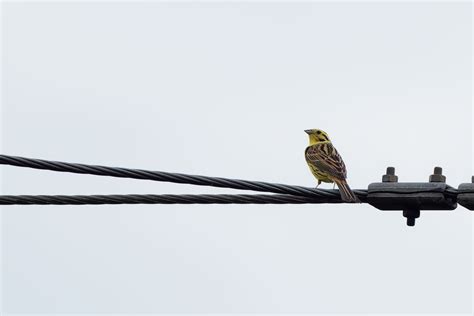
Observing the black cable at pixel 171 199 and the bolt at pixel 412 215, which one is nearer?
the bolt at pixel 412 215

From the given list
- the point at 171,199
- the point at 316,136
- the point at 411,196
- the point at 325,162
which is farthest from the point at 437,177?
the point at 316,136

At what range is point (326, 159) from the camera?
1394 cm

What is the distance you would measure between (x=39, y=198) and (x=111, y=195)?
551 mm

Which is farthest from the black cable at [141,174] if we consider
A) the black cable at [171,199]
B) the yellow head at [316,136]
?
the yellow head at [316,136]

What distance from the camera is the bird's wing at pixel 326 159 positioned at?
1336cm

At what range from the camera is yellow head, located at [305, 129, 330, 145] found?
1553cm

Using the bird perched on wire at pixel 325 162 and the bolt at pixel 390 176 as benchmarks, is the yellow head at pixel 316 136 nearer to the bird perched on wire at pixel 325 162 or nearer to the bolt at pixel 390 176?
the bird perched on wire at pixel 325 162

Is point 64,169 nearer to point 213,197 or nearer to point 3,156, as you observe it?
point 3,156

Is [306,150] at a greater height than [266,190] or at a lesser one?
greater

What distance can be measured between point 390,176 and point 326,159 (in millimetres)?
4465

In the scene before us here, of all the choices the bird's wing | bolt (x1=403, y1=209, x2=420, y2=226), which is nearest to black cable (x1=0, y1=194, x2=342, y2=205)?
bolt (x1=403, y1=209, x2=420, y2=226)

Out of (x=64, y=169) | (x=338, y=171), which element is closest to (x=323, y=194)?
(x=64, y=169)

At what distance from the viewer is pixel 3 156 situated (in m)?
9.29

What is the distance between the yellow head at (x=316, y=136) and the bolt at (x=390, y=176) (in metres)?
5.90
